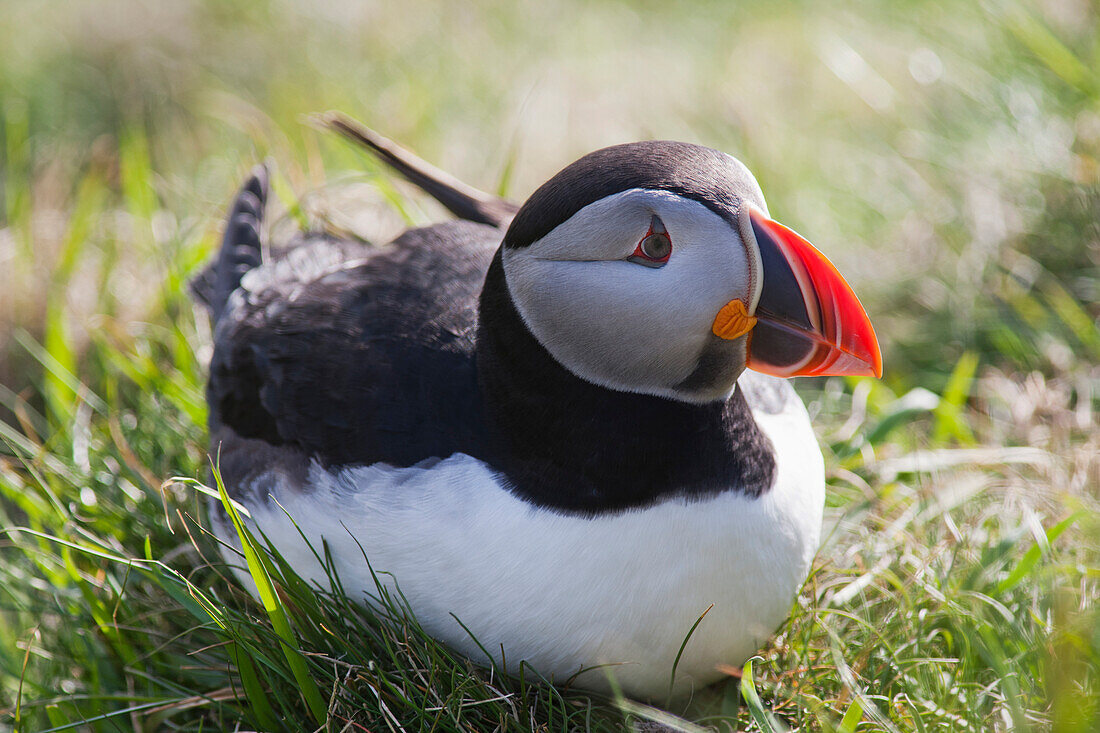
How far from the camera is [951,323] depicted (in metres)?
3.85

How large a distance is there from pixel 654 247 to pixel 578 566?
0.70 meters

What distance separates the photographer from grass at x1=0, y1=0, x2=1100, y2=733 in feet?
7.93

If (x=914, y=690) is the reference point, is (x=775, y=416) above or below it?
above

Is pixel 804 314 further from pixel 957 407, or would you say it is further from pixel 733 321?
pixel 957 407

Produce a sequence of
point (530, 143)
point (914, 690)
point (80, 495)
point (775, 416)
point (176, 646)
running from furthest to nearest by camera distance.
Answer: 1. point (530, 143)
2. point (80, 495)
3. point (176, 646)
4. point (775, 416)
5. point (914, 690)

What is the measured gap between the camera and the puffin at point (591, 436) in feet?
6.79

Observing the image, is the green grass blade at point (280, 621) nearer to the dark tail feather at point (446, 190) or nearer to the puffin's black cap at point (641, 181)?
the puffin's black cap at point (641, 181)

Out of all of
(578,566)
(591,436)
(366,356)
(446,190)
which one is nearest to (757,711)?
(578,566)

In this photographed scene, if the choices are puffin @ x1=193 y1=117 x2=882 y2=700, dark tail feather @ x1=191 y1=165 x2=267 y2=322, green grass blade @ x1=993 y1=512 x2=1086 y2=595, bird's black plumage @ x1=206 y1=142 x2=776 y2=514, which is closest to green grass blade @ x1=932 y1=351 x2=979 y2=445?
green grass blade @ x1=993 y1=512 x2=1086 y2=595

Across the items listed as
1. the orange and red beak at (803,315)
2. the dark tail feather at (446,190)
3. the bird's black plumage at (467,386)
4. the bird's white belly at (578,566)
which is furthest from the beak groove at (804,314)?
the dark tail feather at (446,190)

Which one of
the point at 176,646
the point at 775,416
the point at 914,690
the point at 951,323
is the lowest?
the point at 176,646

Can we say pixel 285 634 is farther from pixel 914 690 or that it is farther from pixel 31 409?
pixel 31 409

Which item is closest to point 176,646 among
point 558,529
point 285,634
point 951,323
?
point 285,634

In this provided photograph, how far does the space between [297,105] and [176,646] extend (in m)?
3.46
